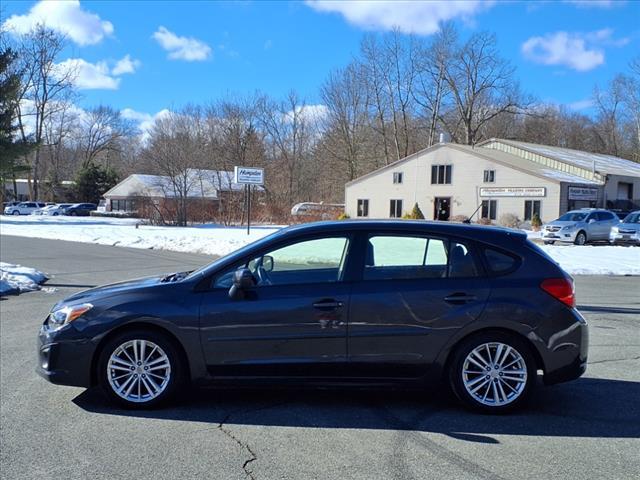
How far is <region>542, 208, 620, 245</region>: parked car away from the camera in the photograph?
2805cm

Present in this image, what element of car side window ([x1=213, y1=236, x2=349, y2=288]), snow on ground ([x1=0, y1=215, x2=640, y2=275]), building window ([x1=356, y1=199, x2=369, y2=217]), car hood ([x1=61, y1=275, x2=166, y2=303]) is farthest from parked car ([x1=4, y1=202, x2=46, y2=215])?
car side window ([x1=213, y1=236, x2=349, y2=288])

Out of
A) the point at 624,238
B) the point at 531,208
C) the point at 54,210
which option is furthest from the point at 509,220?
the point at 54,210

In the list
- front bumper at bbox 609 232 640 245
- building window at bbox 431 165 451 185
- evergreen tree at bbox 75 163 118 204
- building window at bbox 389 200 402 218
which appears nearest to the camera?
front bumper at bbox 609 232 640 245

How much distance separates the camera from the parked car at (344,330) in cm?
479

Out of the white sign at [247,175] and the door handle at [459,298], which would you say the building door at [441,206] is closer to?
the white sign at [247,175]

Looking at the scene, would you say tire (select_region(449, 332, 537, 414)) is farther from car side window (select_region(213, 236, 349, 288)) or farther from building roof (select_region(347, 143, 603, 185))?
building roof (select_region(347, 143, 603, 185))

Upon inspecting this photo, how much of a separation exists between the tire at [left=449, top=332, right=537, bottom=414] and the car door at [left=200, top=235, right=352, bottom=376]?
3.23 ft

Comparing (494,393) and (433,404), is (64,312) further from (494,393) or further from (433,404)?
(494,393)

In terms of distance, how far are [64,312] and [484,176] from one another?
43249 mm

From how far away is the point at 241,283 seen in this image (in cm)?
475

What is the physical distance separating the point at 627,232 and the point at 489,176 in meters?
18.1

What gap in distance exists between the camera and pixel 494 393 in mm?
4852

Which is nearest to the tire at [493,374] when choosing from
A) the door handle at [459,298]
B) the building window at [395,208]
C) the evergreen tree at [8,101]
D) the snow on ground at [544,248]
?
the door handle at [459,298]

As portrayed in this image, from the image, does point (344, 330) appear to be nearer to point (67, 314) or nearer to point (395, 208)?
point (67, 314)
